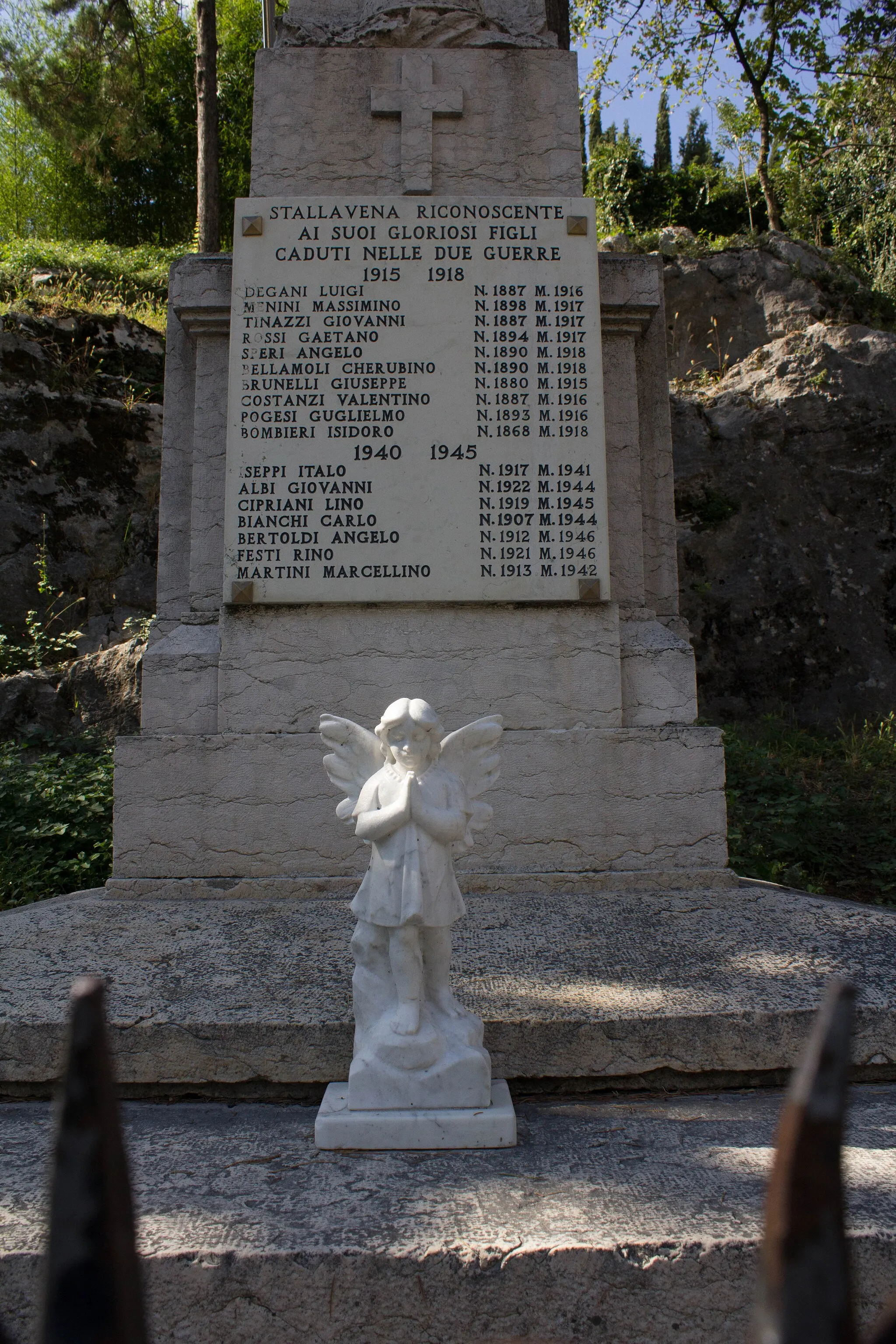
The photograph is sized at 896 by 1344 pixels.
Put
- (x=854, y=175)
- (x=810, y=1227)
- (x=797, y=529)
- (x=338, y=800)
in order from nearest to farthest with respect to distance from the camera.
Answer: (x=810, y=1227) < (x=338, y=800) < (x=797, y=529) < (x=854, y=175)

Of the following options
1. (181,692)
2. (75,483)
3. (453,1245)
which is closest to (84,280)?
(75,483)

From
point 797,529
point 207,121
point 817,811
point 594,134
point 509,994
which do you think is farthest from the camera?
point 594,134

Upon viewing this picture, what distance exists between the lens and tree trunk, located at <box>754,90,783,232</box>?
15492 mm

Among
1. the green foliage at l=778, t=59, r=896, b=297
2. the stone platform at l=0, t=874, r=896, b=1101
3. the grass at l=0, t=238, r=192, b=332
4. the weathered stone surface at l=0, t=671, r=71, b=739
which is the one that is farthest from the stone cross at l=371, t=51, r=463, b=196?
the green foliage at l=778, t=59, r=896, b=297

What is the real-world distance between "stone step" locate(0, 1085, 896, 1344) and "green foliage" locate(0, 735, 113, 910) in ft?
9.08

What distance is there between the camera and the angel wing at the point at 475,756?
8.07 ft

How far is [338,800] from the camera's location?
3967mm

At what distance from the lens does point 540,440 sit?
14.1 ft

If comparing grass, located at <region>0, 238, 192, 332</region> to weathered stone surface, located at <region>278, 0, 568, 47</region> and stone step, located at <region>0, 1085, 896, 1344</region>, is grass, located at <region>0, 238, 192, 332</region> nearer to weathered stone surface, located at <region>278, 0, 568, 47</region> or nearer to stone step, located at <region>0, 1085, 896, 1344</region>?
weathered stone surface, located at <region>278, 0, 568, 47</region>

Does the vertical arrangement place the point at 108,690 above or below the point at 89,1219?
above

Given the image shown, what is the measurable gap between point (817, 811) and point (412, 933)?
3827 millimetres

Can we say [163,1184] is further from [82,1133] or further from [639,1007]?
[82,1133]

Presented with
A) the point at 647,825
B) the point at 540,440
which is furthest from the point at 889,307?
the point at 647,825

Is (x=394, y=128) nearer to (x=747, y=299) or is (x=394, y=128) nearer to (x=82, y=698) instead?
(x=82, y=698)
